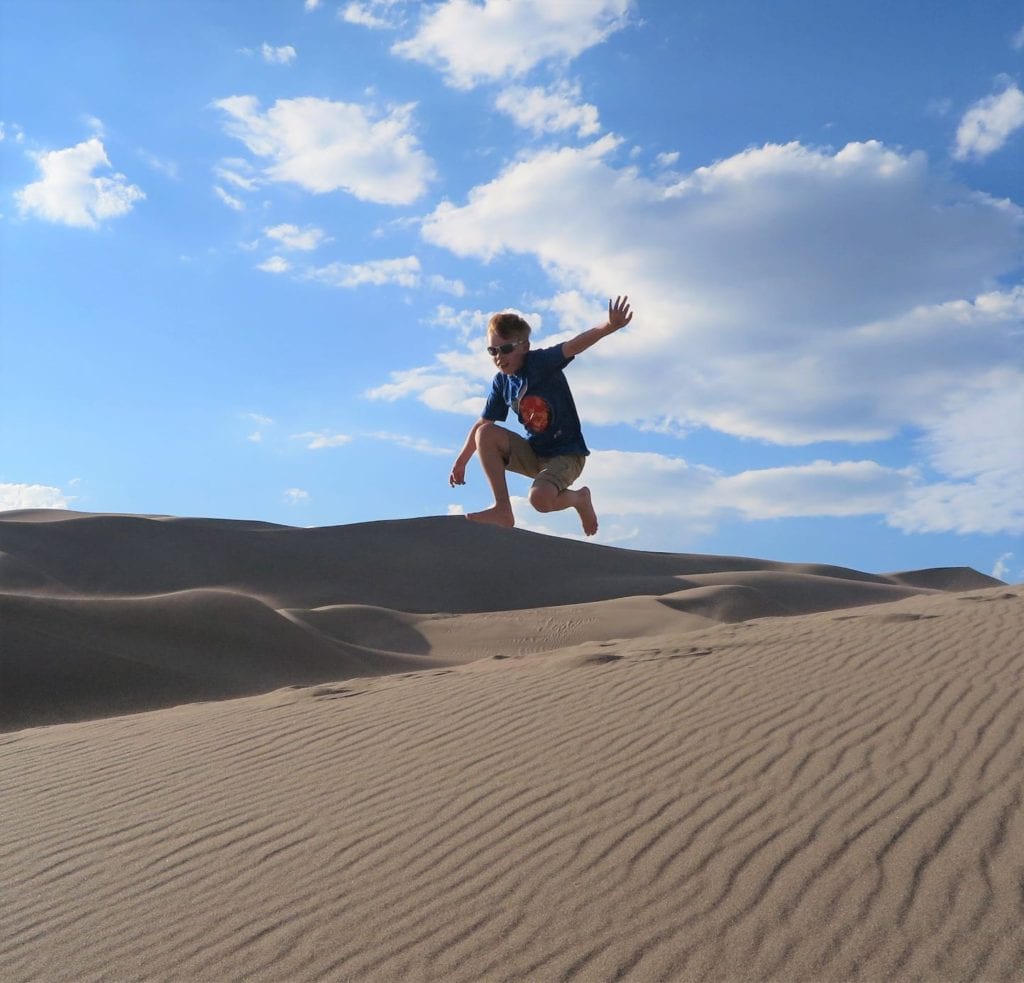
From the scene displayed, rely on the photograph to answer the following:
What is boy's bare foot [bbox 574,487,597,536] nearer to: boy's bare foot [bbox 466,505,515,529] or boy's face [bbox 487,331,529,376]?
boy's bare foot [bbox 466,505,515,529]

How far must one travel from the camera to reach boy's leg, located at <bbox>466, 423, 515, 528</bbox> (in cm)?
682

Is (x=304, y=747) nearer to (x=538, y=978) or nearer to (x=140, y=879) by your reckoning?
(x=140, y=879)

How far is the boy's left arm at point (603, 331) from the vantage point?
6.38 meters

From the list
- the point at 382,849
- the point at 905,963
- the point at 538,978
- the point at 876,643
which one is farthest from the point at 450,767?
the point at 876,643

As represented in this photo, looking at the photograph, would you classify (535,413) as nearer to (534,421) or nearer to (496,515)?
(534,421)

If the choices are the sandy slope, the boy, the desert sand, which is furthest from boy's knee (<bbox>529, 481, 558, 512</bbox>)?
the sandy slope

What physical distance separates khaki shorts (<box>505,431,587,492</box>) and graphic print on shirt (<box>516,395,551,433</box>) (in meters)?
0.23

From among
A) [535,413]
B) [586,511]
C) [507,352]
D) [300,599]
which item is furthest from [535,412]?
[300,599]

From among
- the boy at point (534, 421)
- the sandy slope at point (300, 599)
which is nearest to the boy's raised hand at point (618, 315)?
the boy at point (534, 421)

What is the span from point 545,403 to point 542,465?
46cm

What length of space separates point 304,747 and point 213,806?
3.88 ft

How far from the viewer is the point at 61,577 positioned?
2873cm

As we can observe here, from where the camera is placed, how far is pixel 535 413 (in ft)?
21.7

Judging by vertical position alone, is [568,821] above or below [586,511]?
below
